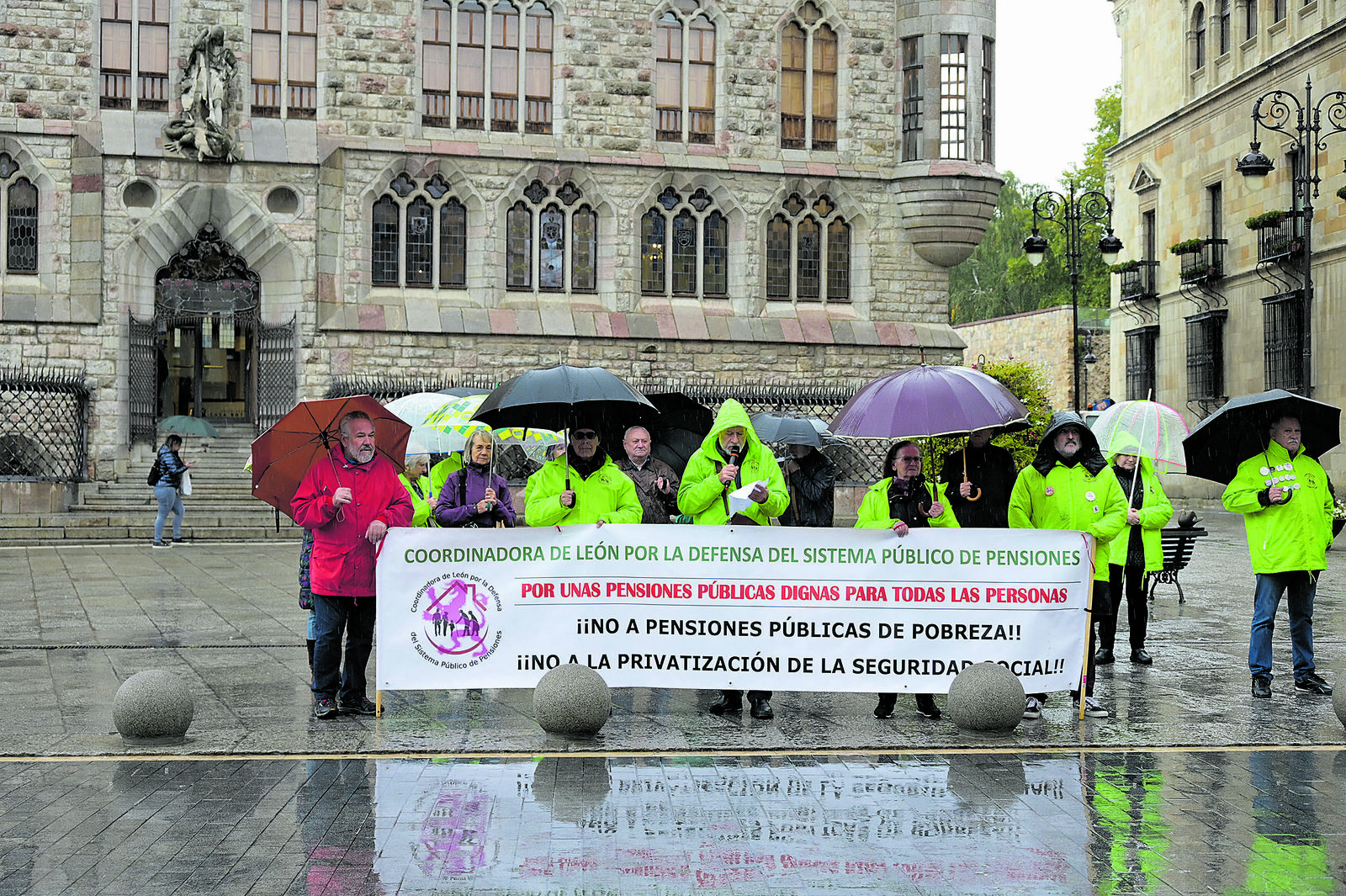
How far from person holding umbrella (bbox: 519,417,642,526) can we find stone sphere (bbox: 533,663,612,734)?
119cm

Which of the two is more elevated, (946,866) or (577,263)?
(577,263)

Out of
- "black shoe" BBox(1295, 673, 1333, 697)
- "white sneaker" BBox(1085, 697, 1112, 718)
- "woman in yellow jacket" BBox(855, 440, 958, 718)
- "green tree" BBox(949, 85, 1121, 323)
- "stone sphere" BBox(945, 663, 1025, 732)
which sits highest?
"green tree" BBox(949, 85, 1121, 323)

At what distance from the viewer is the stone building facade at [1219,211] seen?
3403cm

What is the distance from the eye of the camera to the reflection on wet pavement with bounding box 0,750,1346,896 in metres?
5.62

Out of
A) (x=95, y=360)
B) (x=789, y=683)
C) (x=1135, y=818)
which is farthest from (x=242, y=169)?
(x=1135, y=818)

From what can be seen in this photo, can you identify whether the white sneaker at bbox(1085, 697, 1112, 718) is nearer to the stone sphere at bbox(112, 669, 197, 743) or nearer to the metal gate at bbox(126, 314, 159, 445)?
the stone sphere at bbox(112, 669, 197, 743)

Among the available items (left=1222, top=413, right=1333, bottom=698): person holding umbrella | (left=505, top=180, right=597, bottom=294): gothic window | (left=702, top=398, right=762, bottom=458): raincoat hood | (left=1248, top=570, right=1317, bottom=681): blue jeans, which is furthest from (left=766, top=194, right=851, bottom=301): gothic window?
(left=702, top=398, right=762, bottom=458): raincoat hood

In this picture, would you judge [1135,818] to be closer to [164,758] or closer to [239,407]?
[164,758]

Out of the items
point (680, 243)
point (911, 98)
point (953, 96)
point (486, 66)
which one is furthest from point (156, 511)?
point (953, 96)

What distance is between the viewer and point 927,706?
30.5ft

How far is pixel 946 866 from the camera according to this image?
5793 millimetres

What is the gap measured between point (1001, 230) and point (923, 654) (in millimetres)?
72832

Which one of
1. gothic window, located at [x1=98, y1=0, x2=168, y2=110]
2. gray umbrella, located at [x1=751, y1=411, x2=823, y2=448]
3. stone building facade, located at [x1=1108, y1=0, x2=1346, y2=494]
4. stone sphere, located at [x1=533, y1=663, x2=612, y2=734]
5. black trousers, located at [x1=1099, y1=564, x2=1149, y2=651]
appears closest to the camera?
stone sphere, located at [x1=533, y1=663, x2=612, y2=734]

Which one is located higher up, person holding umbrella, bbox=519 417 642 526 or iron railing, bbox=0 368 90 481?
iron railing, bbox=0 368 90 481
